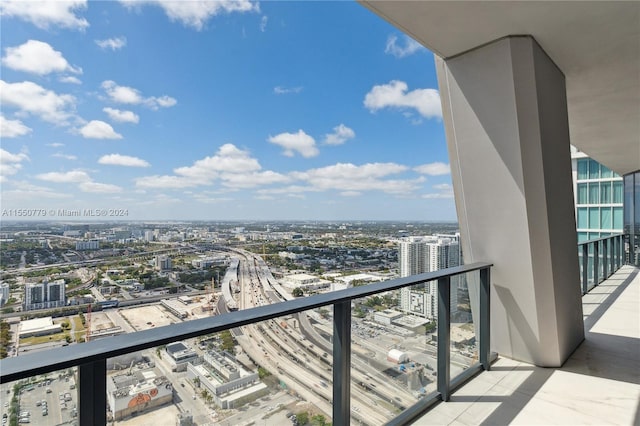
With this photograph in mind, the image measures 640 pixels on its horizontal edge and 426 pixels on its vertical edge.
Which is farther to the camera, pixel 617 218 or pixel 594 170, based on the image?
pixel 594 170

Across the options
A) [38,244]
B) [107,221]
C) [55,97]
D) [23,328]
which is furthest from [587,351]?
[55,97]

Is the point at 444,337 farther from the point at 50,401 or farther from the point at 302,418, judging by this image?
the point at 50,401

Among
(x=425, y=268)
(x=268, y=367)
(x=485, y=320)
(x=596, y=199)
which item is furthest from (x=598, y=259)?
(x=596, y=199)

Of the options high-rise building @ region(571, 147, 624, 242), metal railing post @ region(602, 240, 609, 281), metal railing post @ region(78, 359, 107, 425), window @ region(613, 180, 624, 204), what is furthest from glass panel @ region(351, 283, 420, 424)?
window @ region(613, 180, 624, 204)

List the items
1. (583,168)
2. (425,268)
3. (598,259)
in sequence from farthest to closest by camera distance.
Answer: (583,168), (598,259), (425,268)

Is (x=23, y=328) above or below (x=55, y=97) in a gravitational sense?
below

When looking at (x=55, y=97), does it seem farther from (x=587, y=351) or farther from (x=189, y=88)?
(x=587, y=351)
